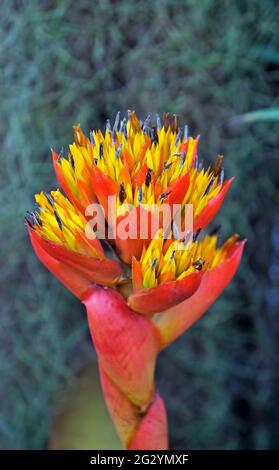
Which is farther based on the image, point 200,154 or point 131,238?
point 200,154

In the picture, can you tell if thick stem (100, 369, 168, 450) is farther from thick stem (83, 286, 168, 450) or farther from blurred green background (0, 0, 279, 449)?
blurred green background (0, 0, 279, 449)

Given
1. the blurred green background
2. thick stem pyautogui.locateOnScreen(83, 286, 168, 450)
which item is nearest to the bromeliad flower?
thick stem pyautogui.locateOnScreen(83, 286, 168, 450)

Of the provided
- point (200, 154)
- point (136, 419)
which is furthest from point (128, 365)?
point (200, 154)

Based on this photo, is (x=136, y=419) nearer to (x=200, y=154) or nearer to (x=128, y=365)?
(x=128, y=365)

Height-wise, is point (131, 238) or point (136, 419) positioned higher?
point (131, 238)
